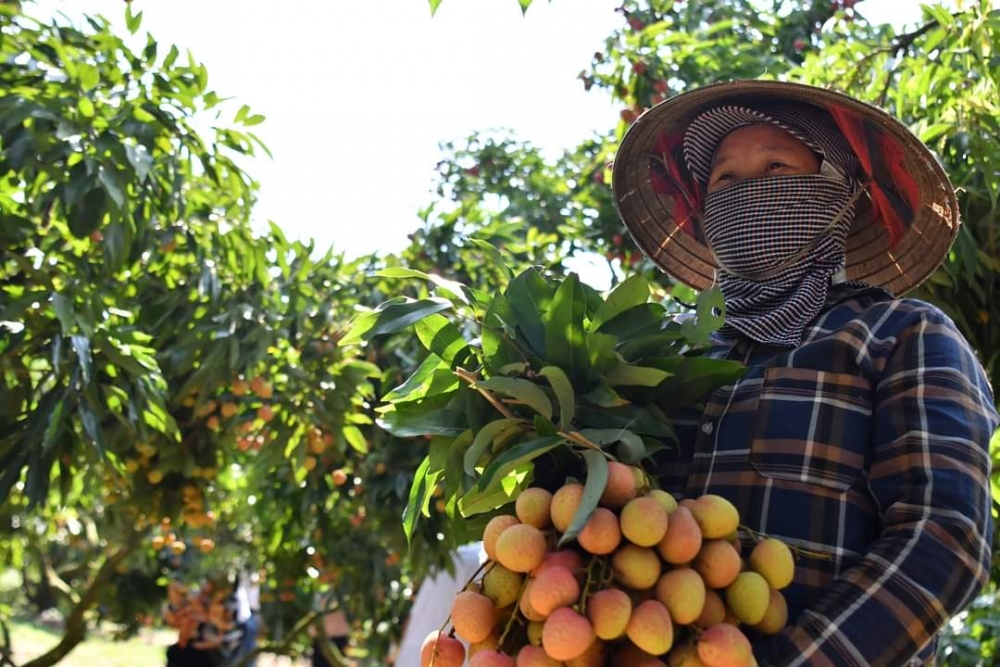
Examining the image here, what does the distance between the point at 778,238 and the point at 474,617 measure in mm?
721

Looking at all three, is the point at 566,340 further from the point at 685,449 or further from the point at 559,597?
the point at 559,597

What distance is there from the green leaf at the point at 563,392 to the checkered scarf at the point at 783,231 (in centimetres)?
34

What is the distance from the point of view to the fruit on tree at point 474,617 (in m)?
1.09

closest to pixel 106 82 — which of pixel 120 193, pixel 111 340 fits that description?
pixel 120 193

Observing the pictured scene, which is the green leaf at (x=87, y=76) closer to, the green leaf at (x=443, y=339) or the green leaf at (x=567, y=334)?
the green leaf at (x=443, y=339)

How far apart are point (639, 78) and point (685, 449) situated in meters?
3.09

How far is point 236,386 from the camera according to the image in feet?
12.8

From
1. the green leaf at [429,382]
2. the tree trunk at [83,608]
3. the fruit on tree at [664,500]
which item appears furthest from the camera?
the tree trunk at [83,608]

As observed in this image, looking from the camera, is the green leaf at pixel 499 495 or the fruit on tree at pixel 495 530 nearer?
the fruit on tree at pixel 495 530

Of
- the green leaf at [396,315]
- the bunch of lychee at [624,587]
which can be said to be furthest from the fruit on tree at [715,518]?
the green leaf at [396,315]

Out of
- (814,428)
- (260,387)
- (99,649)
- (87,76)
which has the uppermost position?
(87,76)

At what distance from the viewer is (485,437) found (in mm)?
1212

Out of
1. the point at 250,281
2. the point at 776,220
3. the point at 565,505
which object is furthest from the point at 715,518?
the point at 250,281

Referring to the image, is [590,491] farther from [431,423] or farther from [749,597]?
[431,423]
